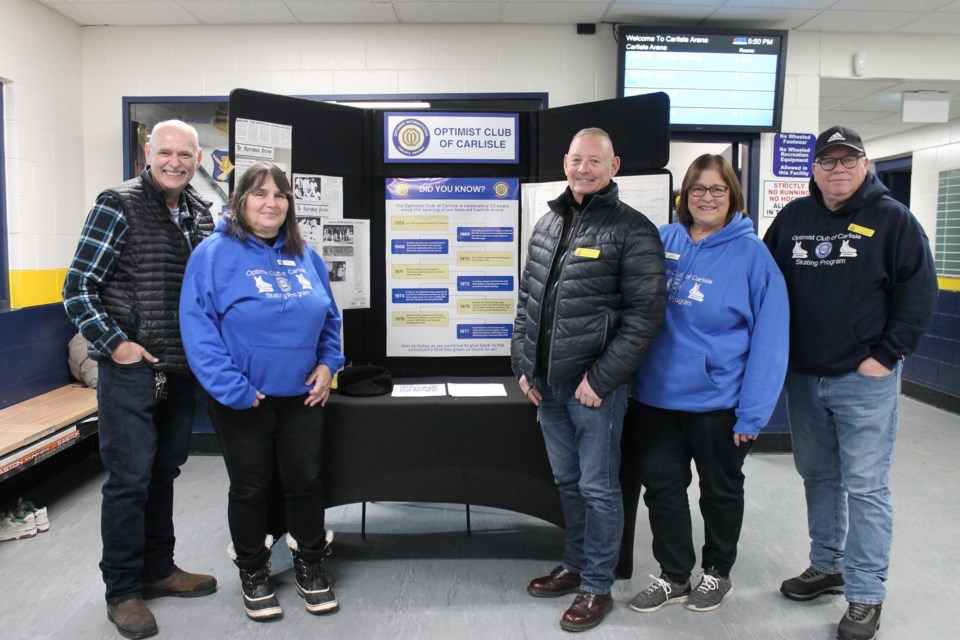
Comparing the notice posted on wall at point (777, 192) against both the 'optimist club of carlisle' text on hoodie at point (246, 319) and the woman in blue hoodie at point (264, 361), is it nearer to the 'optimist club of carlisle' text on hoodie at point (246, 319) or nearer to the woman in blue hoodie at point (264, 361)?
the woman in blue hoodie at point (264, 361)

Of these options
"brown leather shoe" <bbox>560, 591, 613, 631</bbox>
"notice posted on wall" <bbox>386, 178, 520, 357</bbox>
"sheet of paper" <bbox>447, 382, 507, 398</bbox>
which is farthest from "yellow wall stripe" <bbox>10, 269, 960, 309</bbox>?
"brown leather shoe" <bbox>560, 591, 613, 631</bbox>

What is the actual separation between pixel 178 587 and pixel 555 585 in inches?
54.7

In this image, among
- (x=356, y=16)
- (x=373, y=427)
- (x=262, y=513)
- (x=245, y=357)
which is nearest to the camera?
(x=245, y=357)

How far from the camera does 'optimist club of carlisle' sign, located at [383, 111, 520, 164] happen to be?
2889mm

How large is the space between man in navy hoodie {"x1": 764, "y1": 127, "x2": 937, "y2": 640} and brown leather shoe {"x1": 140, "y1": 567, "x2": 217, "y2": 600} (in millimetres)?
2237

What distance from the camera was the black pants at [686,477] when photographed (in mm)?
2182

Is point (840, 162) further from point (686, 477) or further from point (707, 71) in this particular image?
point (707, 71)

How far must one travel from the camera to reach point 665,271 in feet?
A: 6.93

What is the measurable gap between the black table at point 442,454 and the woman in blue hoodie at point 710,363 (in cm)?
30

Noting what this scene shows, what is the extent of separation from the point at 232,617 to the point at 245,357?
0.94m

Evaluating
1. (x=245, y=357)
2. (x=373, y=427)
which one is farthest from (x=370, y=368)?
(x=245, y=357)

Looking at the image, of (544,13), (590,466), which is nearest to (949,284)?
(544,13)

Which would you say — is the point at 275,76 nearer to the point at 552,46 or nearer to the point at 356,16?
the point at 356,16

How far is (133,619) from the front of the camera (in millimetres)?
2162
